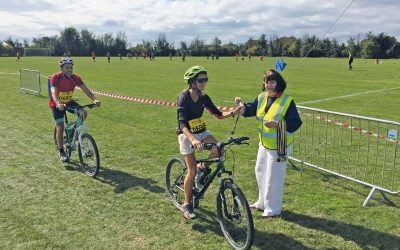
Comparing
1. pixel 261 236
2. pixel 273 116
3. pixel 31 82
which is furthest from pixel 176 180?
pixel 31 82

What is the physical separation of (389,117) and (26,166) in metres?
11.7

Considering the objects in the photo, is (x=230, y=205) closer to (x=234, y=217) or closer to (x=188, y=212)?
(x=234, y=217)

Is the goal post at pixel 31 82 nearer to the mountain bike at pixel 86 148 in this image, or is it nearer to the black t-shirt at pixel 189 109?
the mountain bike at pixel 86 148

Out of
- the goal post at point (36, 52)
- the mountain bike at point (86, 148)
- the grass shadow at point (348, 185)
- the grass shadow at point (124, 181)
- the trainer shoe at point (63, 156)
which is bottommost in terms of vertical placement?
the grass shadow at point (124, 181)

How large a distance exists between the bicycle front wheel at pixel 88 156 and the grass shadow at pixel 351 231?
3619mm

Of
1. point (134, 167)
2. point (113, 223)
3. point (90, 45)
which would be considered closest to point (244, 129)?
point (134, 167)

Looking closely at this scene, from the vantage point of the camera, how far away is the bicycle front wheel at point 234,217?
447 cm

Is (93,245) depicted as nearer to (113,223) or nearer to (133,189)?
(113,223)

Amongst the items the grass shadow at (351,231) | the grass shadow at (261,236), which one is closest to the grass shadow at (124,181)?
the grass shadow at (261,236)

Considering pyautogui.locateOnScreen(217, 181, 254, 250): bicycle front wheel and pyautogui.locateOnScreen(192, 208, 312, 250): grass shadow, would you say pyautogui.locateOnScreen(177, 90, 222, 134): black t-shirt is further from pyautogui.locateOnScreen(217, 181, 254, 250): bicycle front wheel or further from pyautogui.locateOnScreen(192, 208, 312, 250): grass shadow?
pyautogui.locateOnScreen(192, 208, 312, 250): grass shadow

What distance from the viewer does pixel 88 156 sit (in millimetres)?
7387

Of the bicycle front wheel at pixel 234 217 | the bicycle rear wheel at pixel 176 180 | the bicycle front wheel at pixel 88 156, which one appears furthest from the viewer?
the bicycle front wheel at pixel 88 156

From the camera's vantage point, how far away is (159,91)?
71.6 feet

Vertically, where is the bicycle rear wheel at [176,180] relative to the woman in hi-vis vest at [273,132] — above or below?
below
